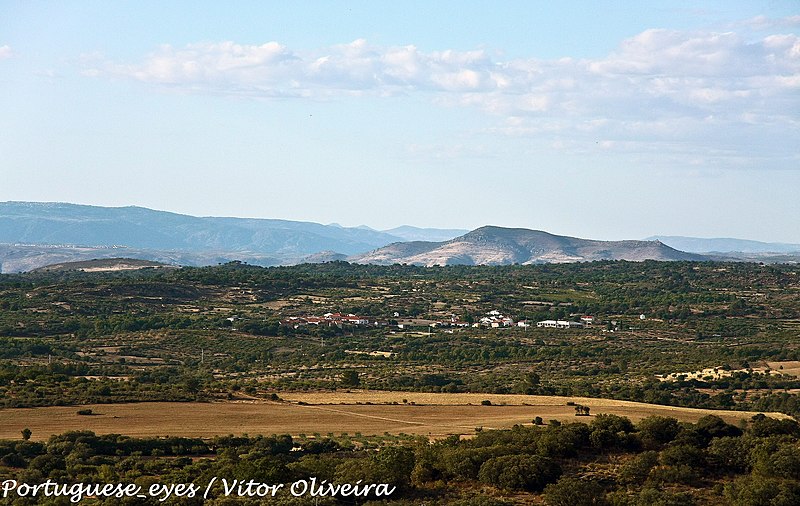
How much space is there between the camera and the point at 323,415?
178 ft

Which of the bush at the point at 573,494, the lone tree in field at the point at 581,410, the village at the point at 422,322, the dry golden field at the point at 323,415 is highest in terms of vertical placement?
the bush at the point at 573,494

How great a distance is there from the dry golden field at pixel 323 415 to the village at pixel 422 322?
5836 cm

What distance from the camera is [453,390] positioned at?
70.6 meters

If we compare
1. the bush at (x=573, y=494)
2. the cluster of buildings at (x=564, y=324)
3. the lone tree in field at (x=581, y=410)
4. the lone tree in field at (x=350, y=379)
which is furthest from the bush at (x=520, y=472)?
the cluster of buildings at (x=564, y=324)

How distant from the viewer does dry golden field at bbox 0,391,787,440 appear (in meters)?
46.8

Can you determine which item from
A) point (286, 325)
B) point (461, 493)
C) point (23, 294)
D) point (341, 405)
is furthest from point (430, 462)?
point (23, 294)

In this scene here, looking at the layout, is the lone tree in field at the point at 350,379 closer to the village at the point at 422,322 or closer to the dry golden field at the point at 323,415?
the dry golden field at the point at 323,415

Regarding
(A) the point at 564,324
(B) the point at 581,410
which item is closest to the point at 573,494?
(B) the point at 581,410

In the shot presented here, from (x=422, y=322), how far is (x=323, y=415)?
7651 cm

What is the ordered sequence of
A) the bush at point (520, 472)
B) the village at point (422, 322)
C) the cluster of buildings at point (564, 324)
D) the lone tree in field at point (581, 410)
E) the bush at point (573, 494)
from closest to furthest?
the bush at point (573, 494), the bush at point (520, 472), the lone tree in field at point (581, 410), the village at point (422, 322), the cluster of buildings at point (564, 324)

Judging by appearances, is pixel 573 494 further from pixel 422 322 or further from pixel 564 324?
pixel 422 322

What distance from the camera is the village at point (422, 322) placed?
405 feet

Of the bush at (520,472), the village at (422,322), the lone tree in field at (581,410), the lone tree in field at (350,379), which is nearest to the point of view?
the bush at (520,472)

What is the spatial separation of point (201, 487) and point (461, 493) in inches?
288
